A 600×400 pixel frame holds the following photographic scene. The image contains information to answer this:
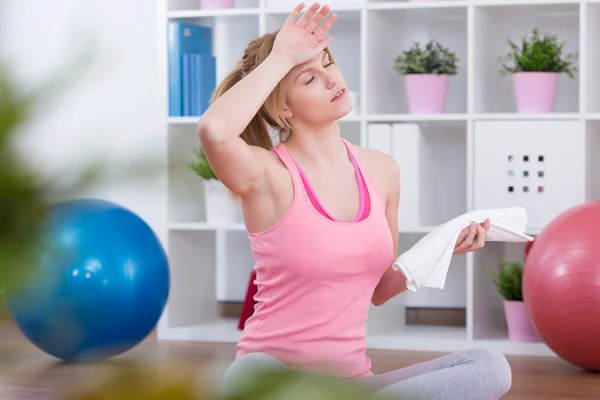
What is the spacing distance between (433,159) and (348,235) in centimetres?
189

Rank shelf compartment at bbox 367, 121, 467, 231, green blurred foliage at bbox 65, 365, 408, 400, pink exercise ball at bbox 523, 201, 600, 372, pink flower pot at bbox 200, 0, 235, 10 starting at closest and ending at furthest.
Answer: green blurred foliage at bbox 65, 365, 408, 400
pink exercise ball at bbox 523, 201, 600, 372
shelf compartment at bbox 367, 121, 467, 231
pink flower pot at bbox 200, 0, 235, 10

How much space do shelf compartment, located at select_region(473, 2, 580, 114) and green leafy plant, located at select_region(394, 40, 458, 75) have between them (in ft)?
0.39

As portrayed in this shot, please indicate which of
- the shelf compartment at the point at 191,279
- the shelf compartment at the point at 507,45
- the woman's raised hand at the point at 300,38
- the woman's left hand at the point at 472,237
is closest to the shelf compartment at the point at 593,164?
the shelf compartment at the point at 507,45

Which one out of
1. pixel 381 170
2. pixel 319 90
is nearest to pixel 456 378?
pixel 381 170

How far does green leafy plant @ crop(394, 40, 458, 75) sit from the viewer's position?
3.32 meters

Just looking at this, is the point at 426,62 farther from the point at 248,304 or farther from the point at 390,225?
the point at 390,225

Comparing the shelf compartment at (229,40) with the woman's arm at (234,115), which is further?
the shelf compartment at (229,40)

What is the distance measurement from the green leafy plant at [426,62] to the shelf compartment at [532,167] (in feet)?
0.84

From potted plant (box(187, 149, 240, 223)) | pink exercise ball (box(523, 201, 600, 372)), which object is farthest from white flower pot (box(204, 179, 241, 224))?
pink exercise ball (box(523, 201, 600, 372))

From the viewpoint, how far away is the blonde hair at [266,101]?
1.85 m

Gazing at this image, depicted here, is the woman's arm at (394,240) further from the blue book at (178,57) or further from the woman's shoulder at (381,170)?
the blue book at (178,57)

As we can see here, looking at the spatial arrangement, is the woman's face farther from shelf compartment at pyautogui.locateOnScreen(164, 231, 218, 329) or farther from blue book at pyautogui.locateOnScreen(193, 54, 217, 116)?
shelf compartment at pyautogui.locateOnScreen(164, 231, 218, 329)

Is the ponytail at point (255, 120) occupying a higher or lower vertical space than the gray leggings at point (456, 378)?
higher

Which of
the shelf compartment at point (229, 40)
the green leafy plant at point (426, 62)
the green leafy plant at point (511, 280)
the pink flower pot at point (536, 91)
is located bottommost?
the green leafy plant at point (511, 280)
